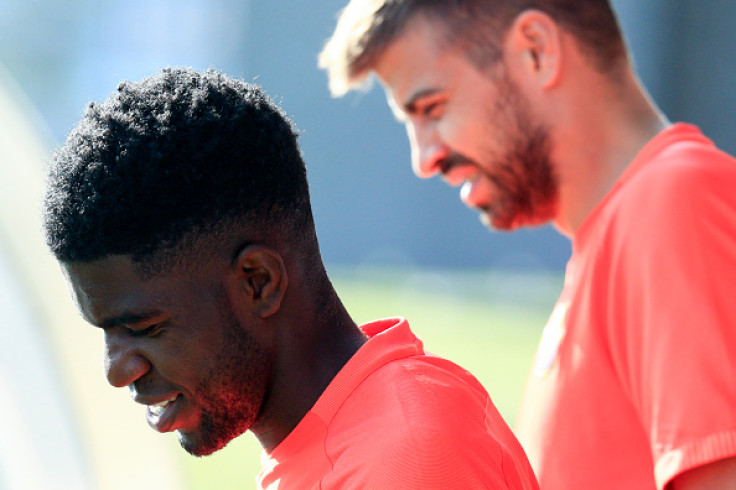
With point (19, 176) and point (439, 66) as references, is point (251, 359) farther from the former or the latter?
point (19, 176)

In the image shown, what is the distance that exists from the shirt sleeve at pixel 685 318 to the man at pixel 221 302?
0.22 meters

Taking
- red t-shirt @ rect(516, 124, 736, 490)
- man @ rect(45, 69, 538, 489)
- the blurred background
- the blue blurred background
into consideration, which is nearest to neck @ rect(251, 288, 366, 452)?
man @ rect(45, 69, 538, 489)

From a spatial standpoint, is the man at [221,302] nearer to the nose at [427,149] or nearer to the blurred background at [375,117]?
the nose at [427,149]

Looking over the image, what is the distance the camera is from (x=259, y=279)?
1.21 m

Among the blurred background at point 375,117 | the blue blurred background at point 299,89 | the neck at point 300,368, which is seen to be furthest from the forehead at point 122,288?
the blue blurred background at point 299,89

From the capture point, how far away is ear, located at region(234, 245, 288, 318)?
1.20 m

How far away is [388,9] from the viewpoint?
68.6 inches

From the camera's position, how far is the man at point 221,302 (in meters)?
1.15

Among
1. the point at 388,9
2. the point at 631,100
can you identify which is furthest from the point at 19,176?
the point at 631,100

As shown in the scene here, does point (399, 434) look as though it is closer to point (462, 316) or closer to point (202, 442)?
point (202, 442)

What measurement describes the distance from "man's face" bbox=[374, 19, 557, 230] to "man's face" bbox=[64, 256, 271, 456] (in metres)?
0.66

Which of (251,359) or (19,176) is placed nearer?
(251,359)


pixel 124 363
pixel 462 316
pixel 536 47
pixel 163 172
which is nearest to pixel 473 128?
pixel 536 47

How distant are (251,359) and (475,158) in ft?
2.27
